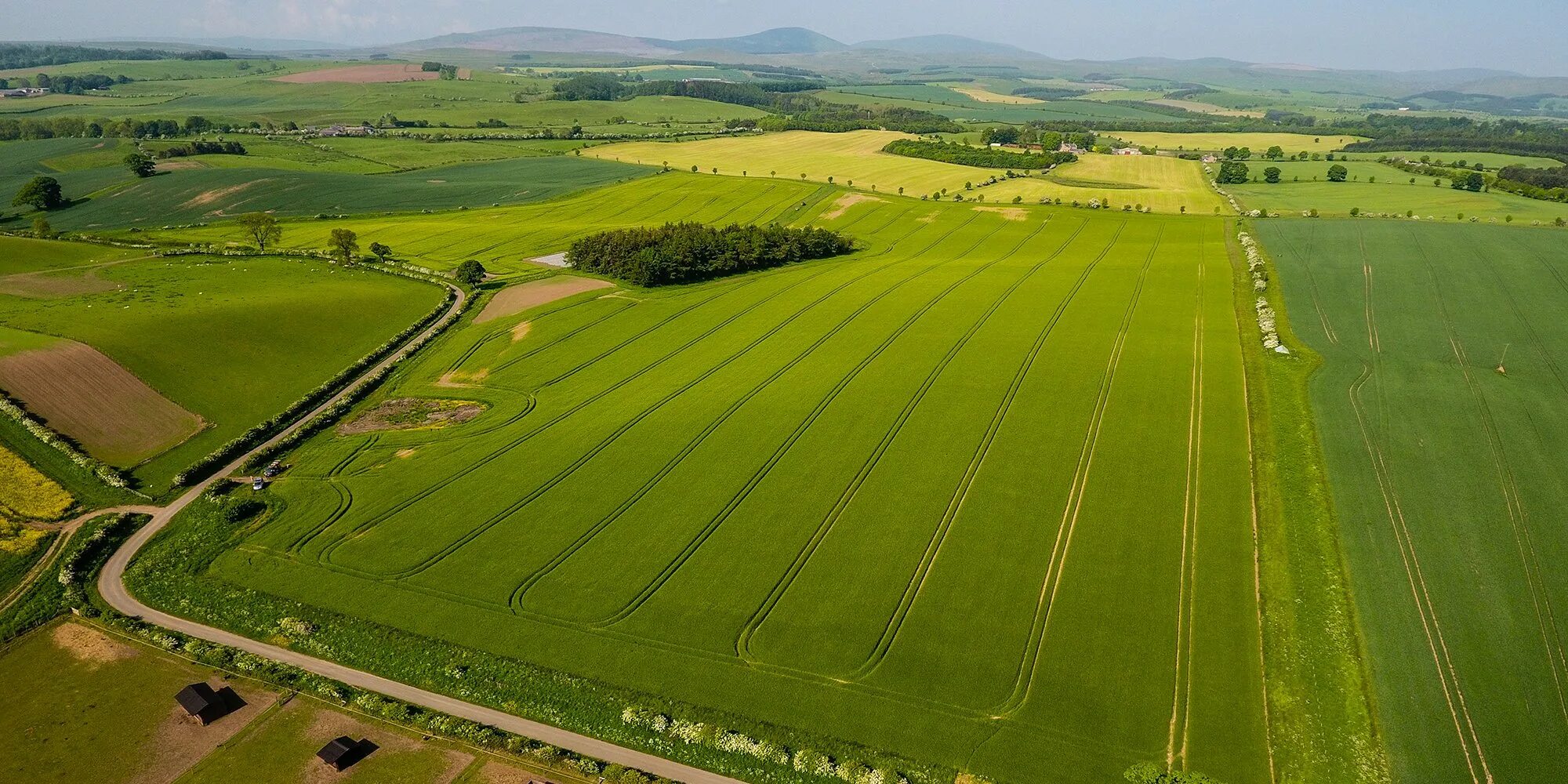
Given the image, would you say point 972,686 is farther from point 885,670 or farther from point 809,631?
point 809,631

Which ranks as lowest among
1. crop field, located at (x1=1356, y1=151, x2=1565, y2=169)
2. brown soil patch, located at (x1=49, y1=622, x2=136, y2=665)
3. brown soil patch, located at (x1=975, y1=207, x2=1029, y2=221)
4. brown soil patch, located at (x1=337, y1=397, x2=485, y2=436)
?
brown soil patch, located at (x1=49, y1=622, x2=136, y2=665)

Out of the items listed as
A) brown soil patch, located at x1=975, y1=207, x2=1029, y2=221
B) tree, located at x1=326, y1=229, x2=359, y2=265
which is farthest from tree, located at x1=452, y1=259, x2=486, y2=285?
brown soil patch, located at x1=975, y1=207, x2=1029, y2=221

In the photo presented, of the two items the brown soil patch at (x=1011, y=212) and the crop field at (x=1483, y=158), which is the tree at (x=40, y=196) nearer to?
the brown soil patch at (x=1011, y=212)

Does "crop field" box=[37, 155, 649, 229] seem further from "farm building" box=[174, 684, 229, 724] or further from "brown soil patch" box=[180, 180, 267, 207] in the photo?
"farm building" box=[174, 684, 229, 724]

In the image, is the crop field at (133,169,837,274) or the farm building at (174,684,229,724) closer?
the farm building at (174,684,229,724)

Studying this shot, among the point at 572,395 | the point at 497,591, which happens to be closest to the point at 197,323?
the point at 572,395

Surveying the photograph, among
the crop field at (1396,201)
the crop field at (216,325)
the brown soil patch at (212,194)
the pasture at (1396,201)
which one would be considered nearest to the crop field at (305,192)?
the brown soil patch at (212,194)
